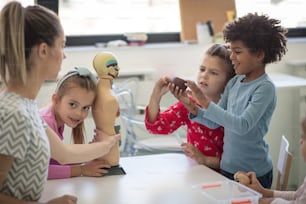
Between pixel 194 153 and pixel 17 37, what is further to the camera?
pixel 194 153

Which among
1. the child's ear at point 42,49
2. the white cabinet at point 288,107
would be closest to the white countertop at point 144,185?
the child's ear at point 42,49

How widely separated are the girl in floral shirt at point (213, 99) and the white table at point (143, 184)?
0.38 ft

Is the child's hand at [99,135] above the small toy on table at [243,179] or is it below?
above

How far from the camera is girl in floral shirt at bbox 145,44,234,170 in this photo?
1.37m

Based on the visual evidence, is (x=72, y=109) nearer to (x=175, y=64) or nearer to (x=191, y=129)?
(x=191, y=129)

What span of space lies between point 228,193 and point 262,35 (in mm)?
456

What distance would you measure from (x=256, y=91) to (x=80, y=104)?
455mm

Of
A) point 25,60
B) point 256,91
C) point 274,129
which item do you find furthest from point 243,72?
point 274,129

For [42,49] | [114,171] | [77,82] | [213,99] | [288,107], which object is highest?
[42,49]

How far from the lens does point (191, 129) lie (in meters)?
1.44

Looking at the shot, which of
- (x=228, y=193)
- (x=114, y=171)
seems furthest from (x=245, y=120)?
(x=114, y=171)

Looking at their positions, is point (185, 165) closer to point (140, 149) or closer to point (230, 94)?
point (230, 94)

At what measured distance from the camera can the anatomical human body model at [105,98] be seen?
113cm

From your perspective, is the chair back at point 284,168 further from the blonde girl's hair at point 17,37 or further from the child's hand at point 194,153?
the blonde girl's hair at point 17,37
